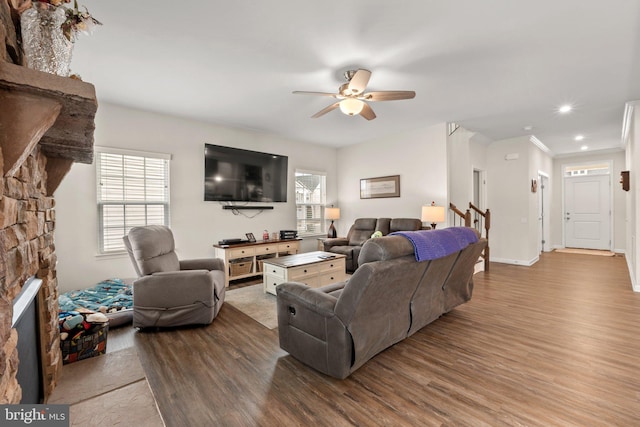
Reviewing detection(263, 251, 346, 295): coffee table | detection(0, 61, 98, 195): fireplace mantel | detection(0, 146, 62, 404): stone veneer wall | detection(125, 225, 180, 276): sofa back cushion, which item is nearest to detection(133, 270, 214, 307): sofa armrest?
detection(125, 225, 180, 276): sofa back cushion

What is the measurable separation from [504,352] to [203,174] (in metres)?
4.51

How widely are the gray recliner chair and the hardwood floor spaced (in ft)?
0.50

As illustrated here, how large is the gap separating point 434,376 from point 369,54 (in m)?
2.76

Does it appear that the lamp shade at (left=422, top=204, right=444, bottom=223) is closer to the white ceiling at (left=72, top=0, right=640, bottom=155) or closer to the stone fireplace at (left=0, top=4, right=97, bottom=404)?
the white ceiling at (left=72, top=0, right=640, bottom=155)

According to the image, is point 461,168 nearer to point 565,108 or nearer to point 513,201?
point 513,201

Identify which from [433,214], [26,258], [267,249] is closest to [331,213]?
[267,249]

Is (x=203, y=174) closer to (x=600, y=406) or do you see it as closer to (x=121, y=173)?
(x=121, y=173)

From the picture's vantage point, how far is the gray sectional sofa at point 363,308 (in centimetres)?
183

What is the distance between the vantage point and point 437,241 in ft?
7.20

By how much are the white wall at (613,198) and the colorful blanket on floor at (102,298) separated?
1011cm

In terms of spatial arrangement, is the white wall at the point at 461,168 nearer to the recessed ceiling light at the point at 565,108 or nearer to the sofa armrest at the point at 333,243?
the recessed ceiling light at the point at 565,108

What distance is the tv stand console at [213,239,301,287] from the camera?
14.4 feet

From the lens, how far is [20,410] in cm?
91

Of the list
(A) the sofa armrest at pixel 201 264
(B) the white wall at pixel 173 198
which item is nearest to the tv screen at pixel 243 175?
(B) the white wall at pixel 173 198
